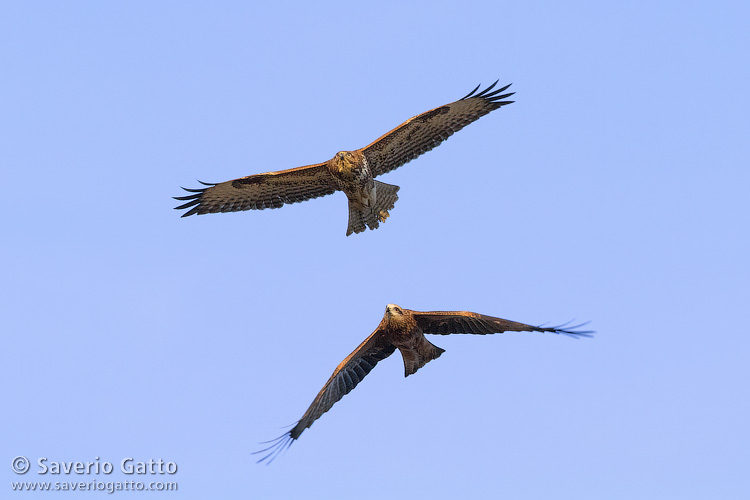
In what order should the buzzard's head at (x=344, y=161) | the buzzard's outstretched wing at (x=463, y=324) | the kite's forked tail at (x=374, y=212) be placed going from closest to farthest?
the buzzard's outstretched wing at (x=463, y=324), the buzzard's head at (x=344, y=161), the kite's forked tail at (x=374, y=212)

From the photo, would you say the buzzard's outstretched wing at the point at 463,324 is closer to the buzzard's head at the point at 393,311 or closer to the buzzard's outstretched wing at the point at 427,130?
the buzzard's head at the point at 393,311

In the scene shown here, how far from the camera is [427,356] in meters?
14.0

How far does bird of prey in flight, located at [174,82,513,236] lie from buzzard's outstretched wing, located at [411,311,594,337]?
2.98 m

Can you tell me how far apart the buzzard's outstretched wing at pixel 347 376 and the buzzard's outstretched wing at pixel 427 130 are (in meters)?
3.35

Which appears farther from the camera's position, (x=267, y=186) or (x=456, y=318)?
(x=267, y=186)

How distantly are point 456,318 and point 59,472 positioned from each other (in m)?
5.65

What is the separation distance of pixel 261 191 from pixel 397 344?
406 centimetres

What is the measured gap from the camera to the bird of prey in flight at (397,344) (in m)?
13.4

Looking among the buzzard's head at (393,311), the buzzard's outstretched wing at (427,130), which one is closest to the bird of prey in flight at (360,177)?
the buzzard's outstretched wing at (427,130)

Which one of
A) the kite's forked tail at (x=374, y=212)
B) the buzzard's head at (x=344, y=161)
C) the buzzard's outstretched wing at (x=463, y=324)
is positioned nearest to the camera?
the buzzard's outstretched wing at (x=463, y=324)

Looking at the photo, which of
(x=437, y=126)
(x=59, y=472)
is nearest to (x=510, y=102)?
(x=437, y=126)

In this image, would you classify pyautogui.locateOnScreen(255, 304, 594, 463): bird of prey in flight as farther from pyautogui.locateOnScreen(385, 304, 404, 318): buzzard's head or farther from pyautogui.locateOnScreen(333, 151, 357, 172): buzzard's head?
pyautogui.locateOnScreen(333, 151, 357, 172): buzzard's head

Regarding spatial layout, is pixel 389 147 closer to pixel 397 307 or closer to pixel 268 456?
pixel 397 307

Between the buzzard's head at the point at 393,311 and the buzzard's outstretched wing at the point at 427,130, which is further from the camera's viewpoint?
the buzzard's outstretched wing at the point at 427,130
